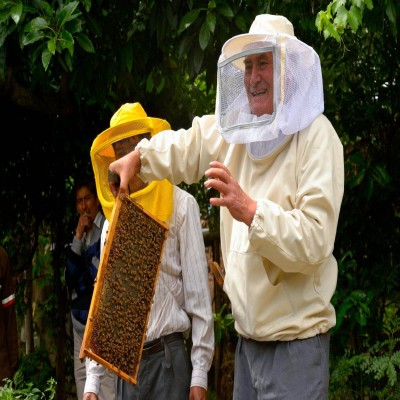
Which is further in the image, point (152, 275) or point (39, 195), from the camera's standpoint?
point (39, 195)

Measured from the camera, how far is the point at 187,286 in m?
4.49

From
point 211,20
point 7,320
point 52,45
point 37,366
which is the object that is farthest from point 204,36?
point 37,366

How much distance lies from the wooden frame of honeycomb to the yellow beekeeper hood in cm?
37

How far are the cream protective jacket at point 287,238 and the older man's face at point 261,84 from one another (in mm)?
154

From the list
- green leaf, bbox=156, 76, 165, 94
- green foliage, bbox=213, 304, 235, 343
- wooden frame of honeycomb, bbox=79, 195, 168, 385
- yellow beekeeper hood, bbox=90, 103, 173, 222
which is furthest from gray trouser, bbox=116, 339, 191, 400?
green foliage, bbox=213, 304, 235, 343

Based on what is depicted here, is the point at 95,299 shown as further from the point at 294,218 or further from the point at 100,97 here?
the point at 100,97

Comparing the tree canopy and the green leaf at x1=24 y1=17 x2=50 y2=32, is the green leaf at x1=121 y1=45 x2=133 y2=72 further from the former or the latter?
the green leaf at x1=24 y1=17 x2=50 y2=32

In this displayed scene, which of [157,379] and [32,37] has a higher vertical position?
[32,37]

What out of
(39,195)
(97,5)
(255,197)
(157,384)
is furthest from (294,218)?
(39,195)

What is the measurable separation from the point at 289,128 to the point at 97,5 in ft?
9.81

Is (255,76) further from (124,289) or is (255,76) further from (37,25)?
(37,25)

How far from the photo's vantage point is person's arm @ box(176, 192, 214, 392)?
450cm

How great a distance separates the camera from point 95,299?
367 cm

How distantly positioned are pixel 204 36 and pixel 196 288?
1.65m
